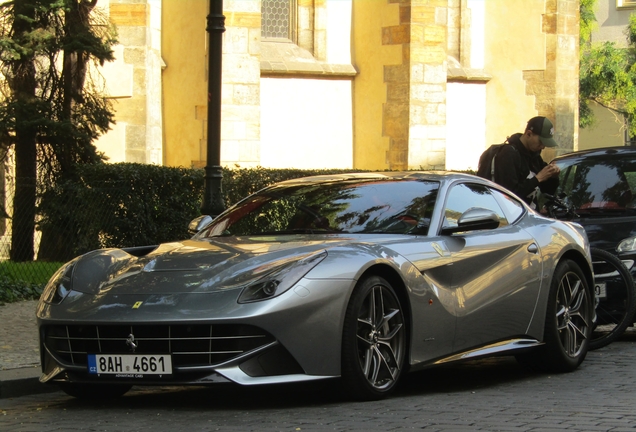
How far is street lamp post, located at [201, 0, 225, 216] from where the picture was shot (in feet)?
35.7

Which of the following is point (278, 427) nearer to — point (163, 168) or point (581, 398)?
point (581, 398)

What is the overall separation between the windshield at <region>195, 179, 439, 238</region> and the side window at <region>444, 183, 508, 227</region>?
0.15 m

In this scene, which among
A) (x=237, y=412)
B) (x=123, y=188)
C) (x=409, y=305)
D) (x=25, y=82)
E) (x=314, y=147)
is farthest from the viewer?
(x=314, y=147)

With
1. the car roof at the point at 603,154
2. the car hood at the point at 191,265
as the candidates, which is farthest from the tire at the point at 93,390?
the car roof at the point at 603,154

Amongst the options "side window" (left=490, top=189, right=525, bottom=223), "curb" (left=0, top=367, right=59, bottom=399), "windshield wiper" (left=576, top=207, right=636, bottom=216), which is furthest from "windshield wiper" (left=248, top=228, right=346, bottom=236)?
"windshield wiper" (left=576, top=207, right=636, bottom=216)

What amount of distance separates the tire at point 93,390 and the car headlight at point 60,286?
0.53 m

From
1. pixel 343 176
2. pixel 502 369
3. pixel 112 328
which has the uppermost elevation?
pixel 343 176

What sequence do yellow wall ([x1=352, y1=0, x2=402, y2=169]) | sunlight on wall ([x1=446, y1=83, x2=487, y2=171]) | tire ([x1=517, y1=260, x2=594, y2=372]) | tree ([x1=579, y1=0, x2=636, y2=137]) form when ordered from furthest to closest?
tree ([x1=579, y1=0, x2=636, y2=137]) < sunlight on wall ([x1=446, y1=83, x2=487, y2=171]) < yellow wall ([x1=352, y1=0, x2=402, y2=169]) < tire ([x1=517, y1=260, x2=594, y2=372])

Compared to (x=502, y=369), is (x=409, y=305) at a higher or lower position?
higher

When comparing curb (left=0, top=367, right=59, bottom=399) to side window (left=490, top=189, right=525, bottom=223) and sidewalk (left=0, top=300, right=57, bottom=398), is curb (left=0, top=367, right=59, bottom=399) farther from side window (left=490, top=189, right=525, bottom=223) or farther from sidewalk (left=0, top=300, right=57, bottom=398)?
side window (left=490, top=189, right=525, bottom=223)

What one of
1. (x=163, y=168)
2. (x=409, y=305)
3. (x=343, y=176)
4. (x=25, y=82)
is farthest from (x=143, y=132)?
(x=409, y=305)

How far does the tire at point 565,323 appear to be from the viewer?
26.7 ft

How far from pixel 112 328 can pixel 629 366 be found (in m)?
4.16

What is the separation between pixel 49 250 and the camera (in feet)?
50.3
